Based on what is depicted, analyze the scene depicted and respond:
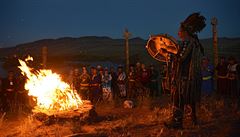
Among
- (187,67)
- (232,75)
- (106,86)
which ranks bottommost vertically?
(106,86)

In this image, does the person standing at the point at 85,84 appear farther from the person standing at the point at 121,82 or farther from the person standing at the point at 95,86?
the person standing at the point at 121,82

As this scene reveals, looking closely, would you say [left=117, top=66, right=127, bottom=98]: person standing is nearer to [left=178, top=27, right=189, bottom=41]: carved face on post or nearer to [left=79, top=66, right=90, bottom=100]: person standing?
[left=79, top=66, right=90, bottom=100]: person standing

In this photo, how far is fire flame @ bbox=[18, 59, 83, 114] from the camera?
9570 millimetres

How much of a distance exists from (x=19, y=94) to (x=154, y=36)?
7.58 meters

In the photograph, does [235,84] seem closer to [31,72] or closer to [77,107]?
[77,107]

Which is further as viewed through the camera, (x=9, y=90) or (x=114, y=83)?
(x=114, y=83)

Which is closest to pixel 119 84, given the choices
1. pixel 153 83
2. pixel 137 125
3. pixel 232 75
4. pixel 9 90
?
pixel 153 83

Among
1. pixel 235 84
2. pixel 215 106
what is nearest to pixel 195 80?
pixel 215 106

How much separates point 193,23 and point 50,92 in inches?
187

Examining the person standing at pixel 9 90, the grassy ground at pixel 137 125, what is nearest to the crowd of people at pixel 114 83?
the person standing at pixel 9 90

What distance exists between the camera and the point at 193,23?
7.21m

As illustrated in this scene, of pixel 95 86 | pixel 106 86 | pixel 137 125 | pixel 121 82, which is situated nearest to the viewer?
pixel 137 125

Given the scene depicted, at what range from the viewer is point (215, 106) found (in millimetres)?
10055

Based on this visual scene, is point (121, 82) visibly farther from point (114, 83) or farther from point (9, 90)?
point (9, 90)
